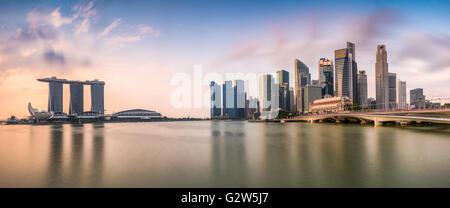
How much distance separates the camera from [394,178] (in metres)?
9.95

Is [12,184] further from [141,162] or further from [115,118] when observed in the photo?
[115,118]

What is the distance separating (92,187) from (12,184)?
428 cm

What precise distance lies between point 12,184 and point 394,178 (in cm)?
1866
